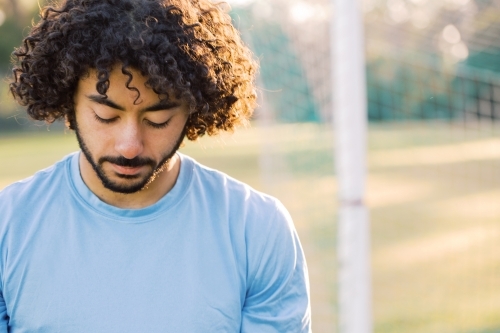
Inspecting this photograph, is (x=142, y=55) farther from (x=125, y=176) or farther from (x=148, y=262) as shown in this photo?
(x=148, y=262)

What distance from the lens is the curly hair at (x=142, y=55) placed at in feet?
7.38

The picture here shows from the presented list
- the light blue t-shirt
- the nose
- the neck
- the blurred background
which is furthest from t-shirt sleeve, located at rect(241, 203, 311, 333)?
the blurred background

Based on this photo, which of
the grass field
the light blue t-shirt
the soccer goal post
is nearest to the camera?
the light blue t-shirt

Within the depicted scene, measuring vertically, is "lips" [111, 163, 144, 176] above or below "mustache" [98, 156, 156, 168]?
below

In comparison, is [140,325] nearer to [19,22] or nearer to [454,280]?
[454,280]

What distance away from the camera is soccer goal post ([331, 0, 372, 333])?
9.18 feet

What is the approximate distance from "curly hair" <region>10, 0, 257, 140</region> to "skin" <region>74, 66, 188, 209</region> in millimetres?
37

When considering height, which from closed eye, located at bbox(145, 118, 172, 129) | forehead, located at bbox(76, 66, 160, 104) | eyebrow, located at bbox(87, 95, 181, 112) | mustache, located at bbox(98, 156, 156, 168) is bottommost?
mustache, located at bbox(98, 156, 156, 168)

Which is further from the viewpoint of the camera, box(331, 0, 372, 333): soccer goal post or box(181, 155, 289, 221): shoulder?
box(331, 0, 372, 333): soccer goal post

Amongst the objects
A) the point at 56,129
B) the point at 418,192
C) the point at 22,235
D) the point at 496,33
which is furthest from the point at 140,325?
the point at 56,129

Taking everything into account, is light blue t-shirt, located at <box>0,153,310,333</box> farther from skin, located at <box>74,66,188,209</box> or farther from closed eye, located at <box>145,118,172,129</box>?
closed eye, located at <box>145,118,172,129</box>

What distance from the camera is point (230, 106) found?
8.88 feet

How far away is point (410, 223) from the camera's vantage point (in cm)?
1037

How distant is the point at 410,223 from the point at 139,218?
8.49 meters
